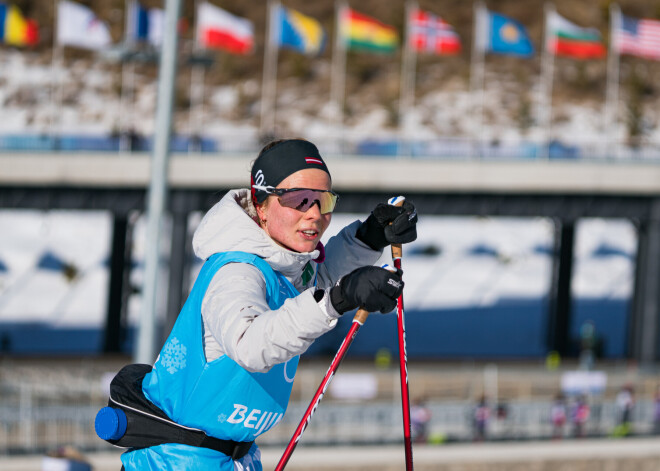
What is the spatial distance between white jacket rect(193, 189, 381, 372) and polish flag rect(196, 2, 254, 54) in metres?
29.6

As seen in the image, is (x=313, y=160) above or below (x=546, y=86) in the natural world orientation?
below

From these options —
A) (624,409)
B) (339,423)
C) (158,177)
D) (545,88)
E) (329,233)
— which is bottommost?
(339,423)

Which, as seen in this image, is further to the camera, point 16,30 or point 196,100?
point 196,100

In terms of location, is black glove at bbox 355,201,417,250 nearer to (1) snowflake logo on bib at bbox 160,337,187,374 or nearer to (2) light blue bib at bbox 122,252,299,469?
(2) light blue bib at bbox 122,252,299,469

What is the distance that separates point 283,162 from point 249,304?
0.67m

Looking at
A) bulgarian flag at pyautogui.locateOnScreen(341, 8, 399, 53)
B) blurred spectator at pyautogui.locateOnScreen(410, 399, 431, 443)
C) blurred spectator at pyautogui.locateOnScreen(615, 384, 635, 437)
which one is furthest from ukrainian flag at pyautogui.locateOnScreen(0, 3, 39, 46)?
blurred spectator at pyautogui.locateOnScreen(615, 384, 635, 437)

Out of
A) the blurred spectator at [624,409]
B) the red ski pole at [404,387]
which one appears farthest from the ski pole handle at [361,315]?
the blurred spectator at [624,409]

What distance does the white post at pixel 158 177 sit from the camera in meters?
9.48

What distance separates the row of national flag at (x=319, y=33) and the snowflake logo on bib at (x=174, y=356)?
93.1 feet

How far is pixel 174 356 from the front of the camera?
369 centimetres

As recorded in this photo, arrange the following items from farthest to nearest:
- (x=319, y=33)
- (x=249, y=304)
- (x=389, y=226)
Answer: (x=319, y=33) < (x=389, y=226) < (x=249, y=304)

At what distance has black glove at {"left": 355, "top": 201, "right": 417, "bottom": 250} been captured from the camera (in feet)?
13.4

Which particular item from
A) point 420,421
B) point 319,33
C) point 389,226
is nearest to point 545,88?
point 319,33

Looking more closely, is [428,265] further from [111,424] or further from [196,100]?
[111,424]
